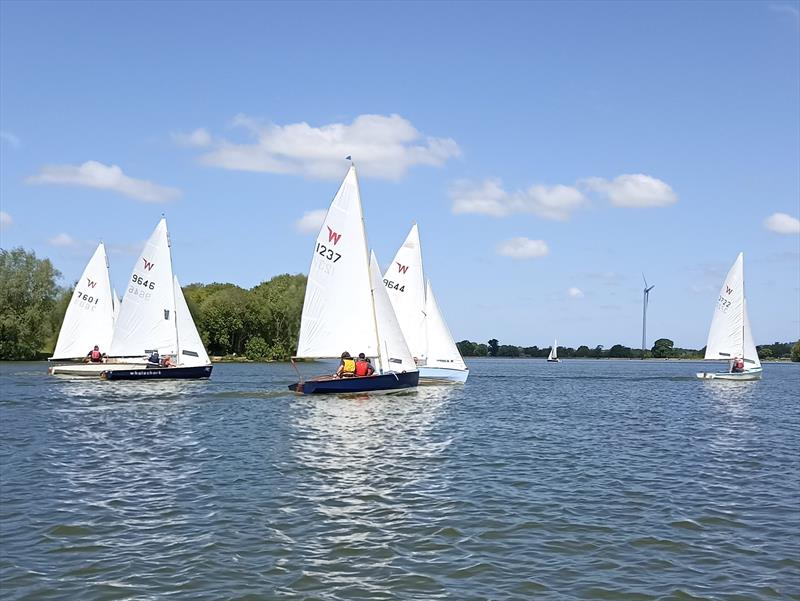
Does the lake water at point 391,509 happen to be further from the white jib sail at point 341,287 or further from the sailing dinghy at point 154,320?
the sailing dinghy at point 154,320

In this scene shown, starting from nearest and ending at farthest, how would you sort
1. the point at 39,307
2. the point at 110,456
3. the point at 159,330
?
the point at 110,456, the point at 159,330, the point at 39,307

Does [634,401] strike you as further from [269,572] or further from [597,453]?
[269,572]

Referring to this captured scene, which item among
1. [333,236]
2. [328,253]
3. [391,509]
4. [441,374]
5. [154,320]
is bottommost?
[391,509]

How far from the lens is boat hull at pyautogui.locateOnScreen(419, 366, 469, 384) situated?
5184 centimetres

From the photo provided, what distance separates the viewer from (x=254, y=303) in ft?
421

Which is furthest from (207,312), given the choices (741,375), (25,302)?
(741,375)

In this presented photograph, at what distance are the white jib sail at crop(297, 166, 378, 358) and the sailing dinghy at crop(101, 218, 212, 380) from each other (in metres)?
15.3

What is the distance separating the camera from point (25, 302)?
10050 centimetres

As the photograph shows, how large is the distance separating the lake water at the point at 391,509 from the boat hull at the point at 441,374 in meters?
19.1

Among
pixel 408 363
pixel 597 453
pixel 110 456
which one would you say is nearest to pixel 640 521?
pixel 597 453

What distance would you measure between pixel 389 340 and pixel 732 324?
37646 mm

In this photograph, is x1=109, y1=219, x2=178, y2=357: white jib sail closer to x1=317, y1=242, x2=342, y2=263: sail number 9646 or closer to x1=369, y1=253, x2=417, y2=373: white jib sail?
x1=317, y1=242, x2=342, y2=263: sail number 9646

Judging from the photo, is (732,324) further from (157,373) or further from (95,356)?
(95,356)

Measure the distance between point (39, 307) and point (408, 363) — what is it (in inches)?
2949
